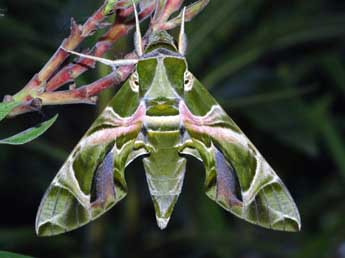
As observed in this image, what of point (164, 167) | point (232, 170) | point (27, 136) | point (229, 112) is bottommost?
point (229, 112)

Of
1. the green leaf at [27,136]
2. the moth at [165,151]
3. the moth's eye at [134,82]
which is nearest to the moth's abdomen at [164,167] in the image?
the moth at [165,151]

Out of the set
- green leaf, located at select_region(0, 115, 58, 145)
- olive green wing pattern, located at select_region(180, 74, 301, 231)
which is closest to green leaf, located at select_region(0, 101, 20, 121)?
green leaf, located at select_region(0, 115, 58, 145)

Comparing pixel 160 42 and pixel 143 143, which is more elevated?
pixel 160 42

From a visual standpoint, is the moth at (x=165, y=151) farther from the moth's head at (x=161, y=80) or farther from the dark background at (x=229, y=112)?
the dark background at (x=229, y=112)

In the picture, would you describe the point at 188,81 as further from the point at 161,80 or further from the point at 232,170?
the point at 232,170

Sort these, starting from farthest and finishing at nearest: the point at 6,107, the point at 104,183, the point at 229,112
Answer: the point at 229,112 < the point at 104,183 < the point at 6,107

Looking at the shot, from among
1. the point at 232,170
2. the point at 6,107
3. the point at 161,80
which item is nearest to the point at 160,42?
the point at 161,80

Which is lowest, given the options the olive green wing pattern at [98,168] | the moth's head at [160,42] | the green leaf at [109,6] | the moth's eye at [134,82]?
Result: the olive green wing pattern at [98,168]
